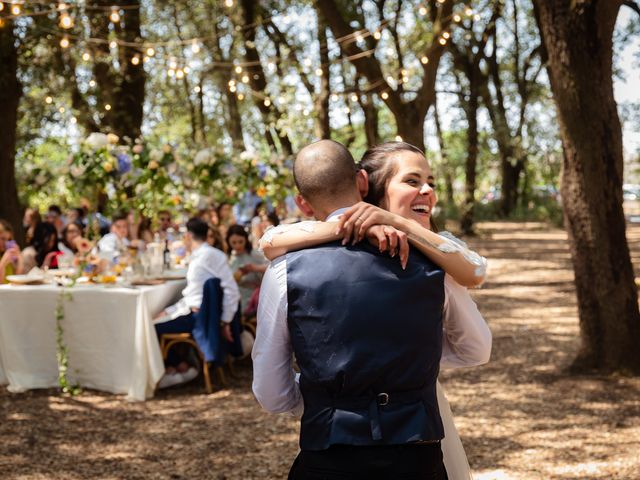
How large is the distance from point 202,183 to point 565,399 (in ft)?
18.2

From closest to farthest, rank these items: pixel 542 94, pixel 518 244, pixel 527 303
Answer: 1. pixel 527 303
2. pixel 518 244
3. pixel 542 94

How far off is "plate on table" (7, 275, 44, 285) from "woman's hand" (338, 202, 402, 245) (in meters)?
5.93

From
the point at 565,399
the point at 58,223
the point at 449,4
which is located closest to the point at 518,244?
the point at 449,4

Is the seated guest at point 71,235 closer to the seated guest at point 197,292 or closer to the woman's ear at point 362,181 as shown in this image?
the seated guest at point 197,292

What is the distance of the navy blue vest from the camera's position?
2027mm

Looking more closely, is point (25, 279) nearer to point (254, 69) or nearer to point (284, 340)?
point (284, 340)

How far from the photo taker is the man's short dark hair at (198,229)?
718 centimetres

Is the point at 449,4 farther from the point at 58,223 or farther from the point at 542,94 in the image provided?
the point at 542,94

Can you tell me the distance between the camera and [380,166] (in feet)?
7.78

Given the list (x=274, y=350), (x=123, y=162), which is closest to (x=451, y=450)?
(x=274, y=350)

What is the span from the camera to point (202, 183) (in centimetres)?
1057

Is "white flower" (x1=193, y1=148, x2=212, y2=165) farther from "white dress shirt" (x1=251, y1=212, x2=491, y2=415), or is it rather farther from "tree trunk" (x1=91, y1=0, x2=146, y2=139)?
"white dress shirt" (x1=251, y1=212, x2=491, y2=415)

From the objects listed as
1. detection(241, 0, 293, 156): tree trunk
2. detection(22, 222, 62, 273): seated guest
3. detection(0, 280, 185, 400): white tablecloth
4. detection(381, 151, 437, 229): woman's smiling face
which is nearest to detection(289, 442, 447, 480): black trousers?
detection(381, 151, 437, 229): woman's smiling face

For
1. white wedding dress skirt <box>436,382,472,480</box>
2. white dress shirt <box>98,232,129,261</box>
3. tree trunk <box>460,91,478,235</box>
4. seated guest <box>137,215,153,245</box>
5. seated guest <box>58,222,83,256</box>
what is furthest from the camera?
tree trunk <box>460,91,478,235</box>
